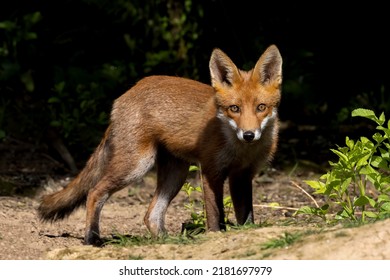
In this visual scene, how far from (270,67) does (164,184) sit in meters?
1.28

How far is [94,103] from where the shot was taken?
29.1 feet

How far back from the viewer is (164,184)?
21.3 ft

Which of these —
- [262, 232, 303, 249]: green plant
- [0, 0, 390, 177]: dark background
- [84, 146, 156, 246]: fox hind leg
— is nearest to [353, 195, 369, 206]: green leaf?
[262, 232, 303, 249]: green plant

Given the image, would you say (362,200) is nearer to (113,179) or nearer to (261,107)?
(261,107)

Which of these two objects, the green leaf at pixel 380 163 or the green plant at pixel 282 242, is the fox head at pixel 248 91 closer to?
the green leaf at pixel 380 163

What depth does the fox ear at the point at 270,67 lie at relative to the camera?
5.87m

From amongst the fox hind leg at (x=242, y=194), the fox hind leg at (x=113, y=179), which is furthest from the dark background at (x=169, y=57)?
the fox hind leg at (x=242, y=194)

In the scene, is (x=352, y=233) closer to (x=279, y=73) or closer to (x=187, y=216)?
(x=279, y=73)

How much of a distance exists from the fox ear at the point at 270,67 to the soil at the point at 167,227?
0.91m

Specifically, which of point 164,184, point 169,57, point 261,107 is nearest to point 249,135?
point 261,107

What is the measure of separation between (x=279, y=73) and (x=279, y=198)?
2242 millimetres

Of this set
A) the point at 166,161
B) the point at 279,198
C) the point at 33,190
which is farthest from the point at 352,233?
the point at 33,190

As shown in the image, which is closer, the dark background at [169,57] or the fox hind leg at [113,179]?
the fox hind leg at [113,179]

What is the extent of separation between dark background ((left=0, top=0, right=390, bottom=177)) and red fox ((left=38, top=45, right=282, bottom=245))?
2.29 m
